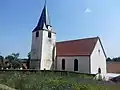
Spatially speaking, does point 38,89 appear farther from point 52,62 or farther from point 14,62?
point 14,62

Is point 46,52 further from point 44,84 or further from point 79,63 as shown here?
point 44,84

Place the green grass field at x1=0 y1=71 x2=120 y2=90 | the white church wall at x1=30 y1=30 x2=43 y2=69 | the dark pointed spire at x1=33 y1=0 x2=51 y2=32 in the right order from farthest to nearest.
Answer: the dark pointed spire at x1=33 y1=0 x2=51 y2=32 → the white church wall at x1=30 y1=30 x2=43 y2=69 → the green grass field at x1=0 y1=71 x2=120 y2=90

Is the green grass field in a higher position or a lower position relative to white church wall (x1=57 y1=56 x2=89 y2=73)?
lower

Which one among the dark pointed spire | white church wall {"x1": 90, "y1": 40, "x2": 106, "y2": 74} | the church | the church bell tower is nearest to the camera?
white church wall {"x1": 90, "y1": 40, "x2": 106, "y2": 74}

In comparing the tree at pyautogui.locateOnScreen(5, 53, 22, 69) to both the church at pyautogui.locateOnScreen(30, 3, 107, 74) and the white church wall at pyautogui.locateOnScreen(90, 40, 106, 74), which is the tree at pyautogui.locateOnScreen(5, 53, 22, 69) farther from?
the white church wall at pyautogui.locateOnScreen(90, 40, 106, 74)

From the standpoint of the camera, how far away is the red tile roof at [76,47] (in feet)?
140

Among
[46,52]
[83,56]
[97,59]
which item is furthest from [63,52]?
[97,59]

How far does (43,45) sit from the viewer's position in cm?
4456

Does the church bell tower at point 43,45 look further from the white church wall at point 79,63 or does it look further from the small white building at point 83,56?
the small white building at point 83,56

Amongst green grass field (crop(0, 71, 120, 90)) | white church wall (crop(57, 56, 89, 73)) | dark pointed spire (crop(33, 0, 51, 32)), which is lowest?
green grass field (crop(0, 71, 120, 90))

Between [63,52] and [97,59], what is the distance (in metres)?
7.82

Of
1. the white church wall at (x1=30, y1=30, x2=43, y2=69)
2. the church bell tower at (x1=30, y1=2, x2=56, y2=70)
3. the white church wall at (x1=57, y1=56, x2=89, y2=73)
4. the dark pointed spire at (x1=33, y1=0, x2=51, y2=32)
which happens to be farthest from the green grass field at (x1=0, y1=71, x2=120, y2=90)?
the dark pointed spire at (x1=33, y1=0, x2=51, y2=32)

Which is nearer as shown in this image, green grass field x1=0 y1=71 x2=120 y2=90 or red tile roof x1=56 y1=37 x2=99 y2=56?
green grass field x1=0 y1=71 x2=120 y2=90

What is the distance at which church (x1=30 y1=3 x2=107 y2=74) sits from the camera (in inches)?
1658
